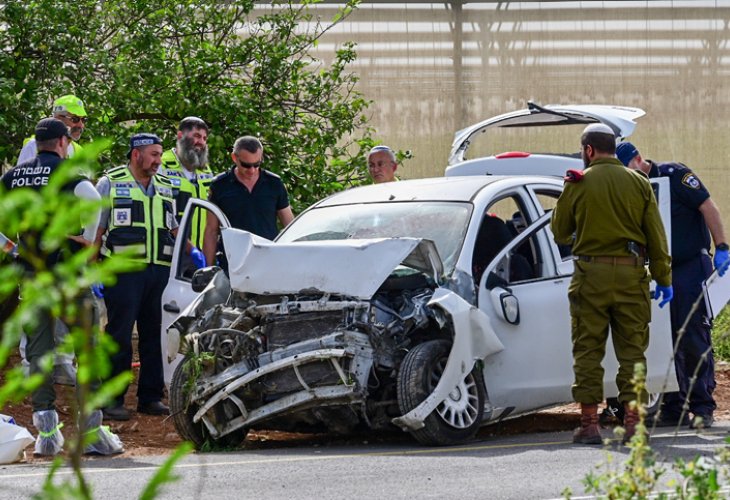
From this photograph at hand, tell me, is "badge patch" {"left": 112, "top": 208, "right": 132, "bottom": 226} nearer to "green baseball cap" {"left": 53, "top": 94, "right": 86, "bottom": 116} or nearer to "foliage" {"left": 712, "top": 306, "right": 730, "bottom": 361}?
"green baseball cap" {"left": 53, "top": 94, "right": 86, "bottom": 116}

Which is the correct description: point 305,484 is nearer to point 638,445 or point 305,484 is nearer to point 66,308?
point 638,445

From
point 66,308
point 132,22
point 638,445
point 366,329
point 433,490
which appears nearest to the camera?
point 66,308

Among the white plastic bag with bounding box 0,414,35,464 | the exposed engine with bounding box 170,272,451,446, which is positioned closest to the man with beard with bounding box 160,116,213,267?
the exposed engine with bounding box 170,272,451,446

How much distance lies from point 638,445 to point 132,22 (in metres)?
9.21

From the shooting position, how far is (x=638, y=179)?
7.75 metres

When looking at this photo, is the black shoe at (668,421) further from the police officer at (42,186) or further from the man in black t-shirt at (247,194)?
the police officer at (42,186)

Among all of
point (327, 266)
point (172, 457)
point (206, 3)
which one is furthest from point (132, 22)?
point (172, 457)

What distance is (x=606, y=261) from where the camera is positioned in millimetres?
7762

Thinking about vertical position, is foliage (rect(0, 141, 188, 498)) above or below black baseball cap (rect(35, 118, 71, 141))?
Answer: below

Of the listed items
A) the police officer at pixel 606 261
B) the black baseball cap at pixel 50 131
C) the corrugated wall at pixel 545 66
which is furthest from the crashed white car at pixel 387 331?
the corrugated wall at pixel 545 66

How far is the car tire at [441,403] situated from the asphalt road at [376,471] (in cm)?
10

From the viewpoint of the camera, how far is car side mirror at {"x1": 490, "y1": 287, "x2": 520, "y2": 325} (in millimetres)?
8172

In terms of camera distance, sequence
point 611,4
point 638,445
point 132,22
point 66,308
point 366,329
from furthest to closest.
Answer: point 611,4 → point 132,22 → point 366,329 → point 638,445 → point 66,308

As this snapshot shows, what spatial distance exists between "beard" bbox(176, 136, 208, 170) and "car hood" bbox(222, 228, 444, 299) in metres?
2.12
